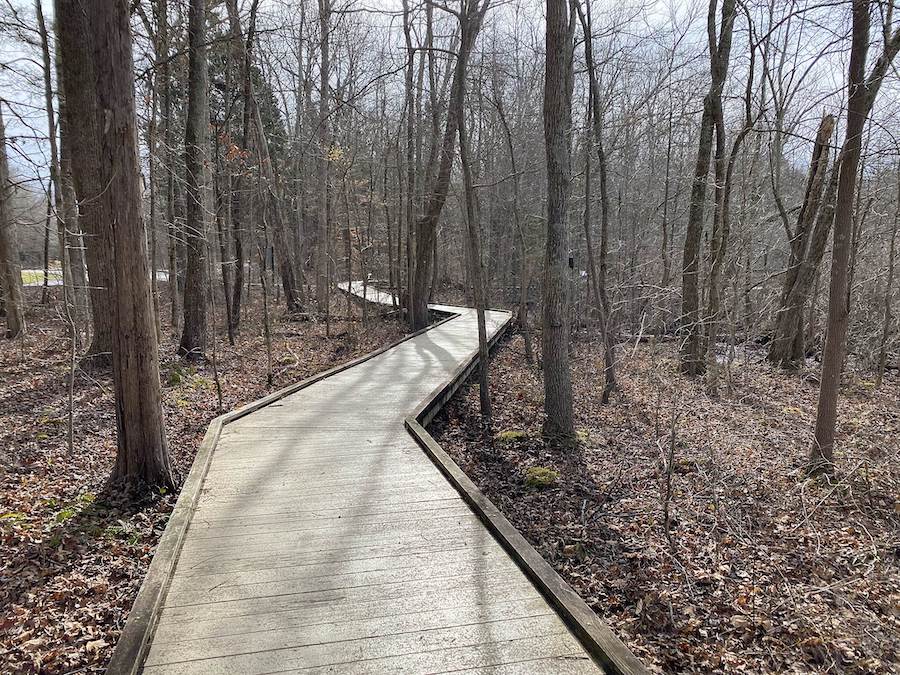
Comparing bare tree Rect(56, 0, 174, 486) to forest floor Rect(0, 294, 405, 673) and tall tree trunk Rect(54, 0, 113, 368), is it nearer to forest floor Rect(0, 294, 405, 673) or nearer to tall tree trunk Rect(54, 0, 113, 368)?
forest floor Rect(0, 294, 405, 673)

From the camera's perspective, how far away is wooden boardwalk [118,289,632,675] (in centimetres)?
254

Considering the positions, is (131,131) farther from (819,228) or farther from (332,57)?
(332,57)

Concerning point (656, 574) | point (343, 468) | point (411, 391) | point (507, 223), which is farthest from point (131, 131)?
point (507, 223)

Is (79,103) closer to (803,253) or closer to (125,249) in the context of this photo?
(125,249)

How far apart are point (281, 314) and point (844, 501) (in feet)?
55.0

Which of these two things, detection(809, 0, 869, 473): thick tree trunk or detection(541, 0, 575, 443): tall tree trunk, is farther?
detection(541, 0, 575, 443): tall tree trunk

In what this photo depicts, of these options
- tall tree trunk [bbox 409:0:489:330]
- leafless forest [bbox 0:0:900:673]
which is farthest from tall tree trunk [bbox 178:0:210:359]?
tall tree trunk [bbox 409:0:489:330]

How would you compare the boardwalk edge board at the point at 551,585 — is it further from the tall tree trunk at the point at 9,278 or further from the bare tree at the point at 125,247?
the tall tree trunk at the point at 9,278

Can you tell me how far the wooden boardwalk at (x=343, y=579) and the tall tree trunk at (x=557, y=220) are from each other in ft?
8.69

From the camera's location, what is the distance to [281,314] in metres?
18.5

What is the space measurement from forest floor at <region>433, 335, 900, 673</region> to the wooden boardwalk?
4.08 ft

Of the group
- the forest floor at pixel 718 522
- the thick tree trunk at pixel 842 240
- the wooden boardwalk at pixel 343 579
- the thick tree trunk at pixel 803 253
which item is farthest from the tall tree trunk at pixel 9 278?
the thick tree trunk at pixel 803 253

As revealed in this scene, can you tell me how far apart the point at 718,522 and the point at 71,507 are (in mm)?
6162

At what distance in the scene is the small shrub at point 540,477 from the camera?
632 centimetres
